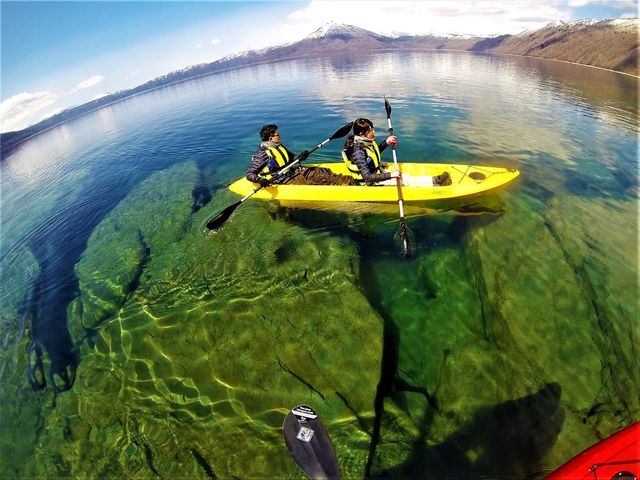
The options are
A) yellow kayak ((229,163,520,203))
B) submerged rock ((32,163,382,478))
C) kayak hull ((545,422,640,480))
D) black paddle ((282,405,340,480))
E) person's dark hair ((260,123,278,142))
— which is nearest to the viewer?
kayak hull ((545,422,640,480))

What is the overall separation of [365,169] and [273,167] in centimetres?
291

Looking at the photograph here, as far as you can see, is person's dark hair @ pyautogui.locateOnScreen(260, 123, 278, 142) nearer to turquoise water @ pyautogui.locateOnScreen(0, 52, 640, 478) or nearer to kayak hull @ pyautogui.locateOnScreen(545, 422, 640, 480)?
turquoise water @ pyautogui.locateOnScreen(0, 52, 640, 478)

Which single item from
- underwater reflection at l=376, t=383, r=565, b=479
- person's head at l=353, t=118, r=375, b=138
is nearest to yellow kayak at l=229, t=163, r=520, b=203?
person's head at l=353, t=118, r=375, b=138

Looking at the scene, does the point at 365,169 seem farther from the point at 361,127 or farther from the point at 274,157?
the point at 274,157

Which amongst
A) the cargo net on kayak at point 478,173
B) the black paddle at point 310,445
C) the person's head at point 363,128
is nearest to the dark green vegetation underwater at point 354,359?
the black paddle at point 310,445

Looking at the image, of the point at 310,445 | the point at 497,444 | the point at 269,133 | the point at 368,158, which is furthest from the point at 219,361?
the point at 269,133

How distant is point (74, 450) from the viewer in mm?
5102

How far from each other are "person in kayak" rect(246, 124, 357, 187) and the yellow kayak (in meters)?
0.48

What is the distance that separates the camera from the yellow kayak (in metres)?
9.12

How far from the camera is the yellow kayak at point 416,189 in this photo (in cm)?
912

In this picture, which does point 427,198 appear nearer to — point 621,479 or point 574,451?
point 574,451

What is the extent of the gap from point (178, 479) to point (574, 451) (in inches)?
219

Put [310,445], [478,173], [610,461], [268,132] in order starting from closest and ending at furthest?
[610,461] → [310,445] → [478,173] → [268,132]

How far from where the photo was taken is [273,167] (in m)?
10.1
